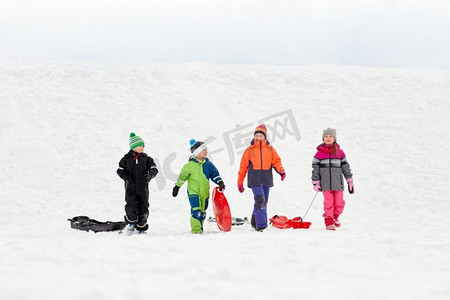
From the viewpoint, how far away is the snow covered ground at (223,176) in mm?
3730

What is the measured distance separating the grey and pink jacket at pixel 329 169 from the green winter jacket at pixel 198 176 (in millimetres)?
1864

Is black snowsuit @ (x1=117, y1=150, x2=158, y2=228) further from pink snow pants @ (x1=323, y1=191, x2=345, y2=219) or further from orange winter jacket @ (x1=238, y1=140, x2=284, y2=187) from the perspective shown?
pink snow pants @ (x1=323, y1=191, x2=345, y2=219)

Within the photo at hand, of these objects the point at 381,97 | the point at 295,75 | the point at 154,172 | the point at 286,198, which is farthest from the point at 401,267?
the point at 295,75

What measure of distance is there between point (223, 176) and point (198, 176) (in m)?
5.58

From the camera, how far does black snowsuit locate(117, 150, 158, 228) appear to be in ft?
26.0

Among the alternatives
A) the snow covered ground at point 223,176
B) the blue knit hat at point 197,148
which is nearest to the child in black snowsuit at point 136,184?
the snow covered ground at point 223,176

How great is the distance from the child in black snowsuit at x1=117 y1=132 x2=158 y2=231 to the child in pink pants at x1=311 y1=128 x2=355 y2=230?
9.92ft

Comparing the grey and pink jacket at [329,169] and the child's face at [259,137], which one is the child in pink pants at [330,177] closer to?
the grey and pink jacket at [329,169]

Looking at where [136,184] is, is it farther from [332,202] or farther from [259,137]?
[332,202]

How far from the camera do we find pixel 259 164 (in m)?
8.13

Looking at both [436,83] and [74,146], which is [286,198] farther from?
[436,83]

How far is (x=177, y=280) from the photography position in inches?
145

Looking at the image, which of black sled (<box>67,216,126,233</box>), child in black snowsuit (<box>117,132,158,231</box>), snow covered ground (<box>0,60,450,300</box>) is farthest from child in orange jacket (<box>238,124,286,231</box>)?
black sled (<box>67,216,126,233</box>)

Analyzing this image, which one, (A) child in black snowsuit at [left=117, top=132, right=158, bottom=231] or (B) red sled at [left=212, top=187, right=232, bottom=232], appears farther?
(A) child in black snowsuit at [left=117, top=132, right=158, bottom=231]
